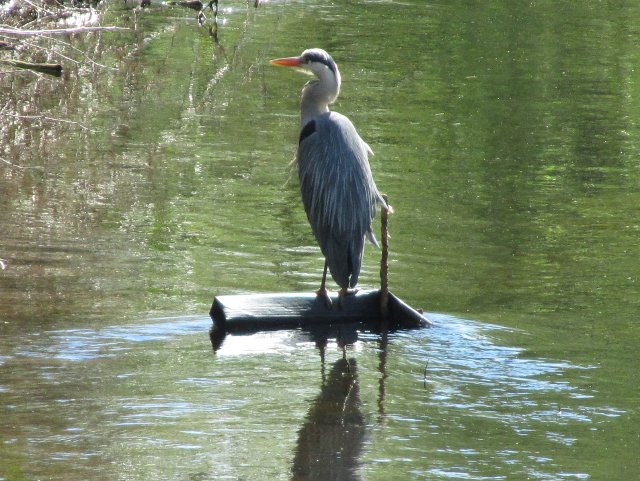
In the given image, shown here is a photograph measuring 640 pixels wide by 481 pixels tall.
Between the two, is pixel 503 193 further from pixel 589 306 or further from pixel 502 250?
pixel 589 306

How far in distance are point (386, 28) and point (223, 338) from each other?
52.8ft

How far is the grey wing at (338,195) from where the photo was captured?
25.5ft

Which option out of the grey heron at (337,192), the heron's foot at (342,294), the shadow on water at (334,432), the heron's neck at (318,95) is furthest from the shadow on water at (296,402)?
the heron's neck at (318,95)

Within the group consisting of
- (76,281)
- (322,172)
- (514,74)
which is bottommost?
(76,281)

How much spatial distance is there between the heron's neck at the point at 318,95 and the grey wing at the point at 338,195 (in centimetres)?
20

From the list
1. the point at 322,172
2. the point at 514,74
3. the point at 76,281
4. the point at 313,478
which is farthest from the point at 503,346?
the point at 514,74

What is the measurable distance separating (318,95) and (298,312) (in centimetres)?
148

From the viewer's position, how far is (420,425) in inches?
245

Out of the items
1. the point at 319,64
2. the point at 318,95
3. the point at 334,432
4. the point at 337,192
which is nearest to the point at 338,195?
the point at 337,192

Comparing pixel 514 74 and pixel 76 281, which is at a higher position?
pixel 514 74

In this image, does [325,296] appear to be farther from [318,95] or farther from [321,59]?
[321,59]

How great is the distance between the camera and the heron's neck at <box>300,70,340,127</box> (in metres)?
8.03

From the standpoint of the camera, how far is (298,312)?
7.68m

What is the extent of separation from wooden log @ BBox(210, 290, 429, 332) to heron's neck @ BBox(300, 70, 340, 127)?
125 cm
